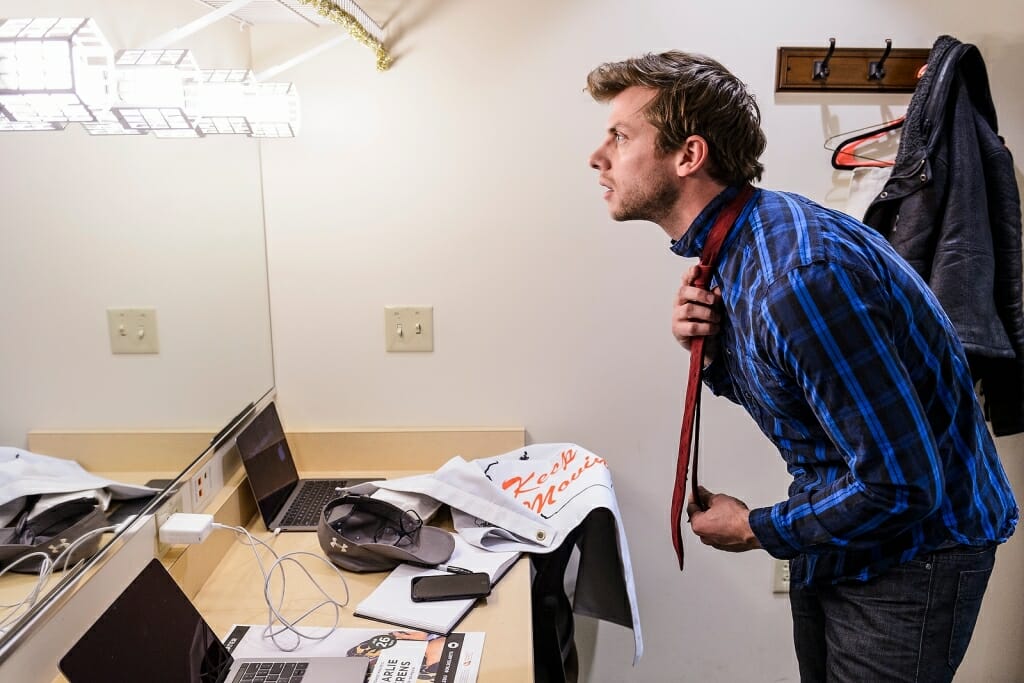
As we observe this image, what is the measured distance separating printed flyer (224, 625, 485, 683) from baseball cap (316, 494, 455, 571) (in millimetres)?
196

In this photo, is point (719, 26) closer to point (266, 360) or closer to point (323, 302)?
point (323, 302)

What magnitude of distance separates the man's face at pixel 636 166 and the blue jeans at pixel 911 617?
64 cm

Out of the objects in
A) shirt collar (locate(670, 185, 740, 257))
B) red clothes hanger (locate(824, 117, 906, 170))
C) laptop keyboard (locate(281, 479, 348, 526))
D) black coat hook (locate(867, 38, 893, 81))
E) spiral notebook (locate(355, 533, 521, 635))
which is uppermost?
black coat hook (locate(867, 38, 893, 81))

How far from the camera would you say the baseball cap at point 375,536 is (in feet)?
4.55

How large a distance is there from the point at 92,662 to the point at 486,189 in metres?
1.27

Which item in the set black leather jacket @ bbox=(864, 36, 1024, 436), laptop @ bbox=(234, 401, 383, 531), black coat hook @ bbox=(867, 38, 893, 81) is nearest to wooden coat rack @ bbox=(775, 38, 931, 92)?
black coat hook @ bbox=(867, 38, 893, 81)

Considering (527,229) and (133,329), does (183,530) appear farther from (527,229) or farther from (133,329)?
(527,229)

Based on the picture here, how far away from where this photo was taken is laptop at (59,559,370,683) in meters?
0.90

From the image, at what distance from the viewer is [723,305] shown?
113 cm

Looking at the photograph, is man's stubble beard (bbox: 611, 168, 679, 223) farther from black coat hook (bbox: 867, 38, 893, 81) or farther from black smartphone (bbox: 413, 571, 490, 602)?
black coat hook (bbox: 867, 38, 893, 81)

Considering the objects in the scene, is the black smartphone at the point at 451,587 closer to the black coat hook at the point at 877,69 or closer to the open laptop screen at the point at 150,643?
the open laptop screen at the point at 150,643

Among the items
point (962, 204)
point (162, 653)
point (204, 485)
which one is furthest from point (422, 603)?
point (962, 204)

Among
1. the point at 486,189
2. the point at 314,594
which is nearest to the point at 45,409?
the point at 314,594

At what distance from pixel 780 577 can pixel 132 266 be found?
1.72 meters
